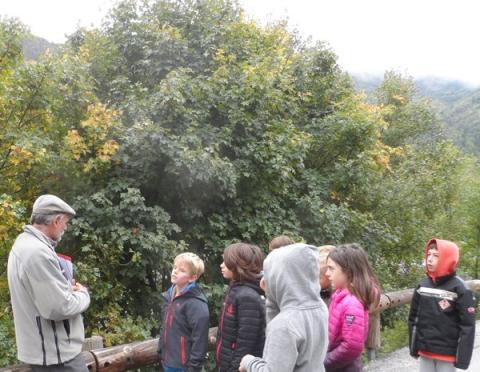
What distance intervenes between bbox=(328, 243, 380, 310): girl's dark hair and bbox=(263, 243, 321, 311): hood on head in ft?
3.28

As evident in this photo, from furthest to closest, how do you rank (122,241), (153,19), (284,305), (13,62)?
1. (153,19)
2. (13,62)
3. (122,241)
4. (284,305)

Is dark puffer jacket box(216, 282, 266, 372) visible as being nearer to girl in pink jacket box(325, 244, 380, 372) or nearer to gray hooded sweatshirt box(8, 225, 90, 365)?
girl in pink jacket box(325, 244, 380, 372)

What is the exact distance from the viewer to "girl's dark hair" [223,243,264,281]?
3.55 m

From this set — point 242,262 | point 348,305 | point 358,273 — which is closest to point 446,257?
point 358,273

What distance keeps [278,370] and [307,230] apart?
6.43m

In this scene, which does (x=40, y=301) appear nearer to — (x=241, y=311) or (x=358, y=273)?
(x=241, y=311)

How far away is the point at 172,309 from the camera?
12.4ft

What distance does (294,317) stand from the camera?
2322mm

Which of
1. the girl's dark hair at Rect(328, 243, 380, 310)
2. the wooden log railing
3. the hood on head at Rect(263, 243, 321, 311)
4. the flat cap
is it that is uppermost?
the flat cap

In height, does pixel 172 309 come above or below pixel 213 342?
above

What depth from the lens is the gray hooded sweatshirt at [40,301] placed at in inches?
108

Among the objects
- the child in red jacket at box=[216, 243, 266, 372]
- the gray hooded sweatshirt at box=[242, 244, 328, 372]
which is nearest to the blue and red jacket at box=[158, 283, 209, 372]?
the child in red jacket at box=[216, 243, 266, 372]

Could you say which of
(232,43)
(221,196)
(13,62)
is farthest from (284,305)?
(232,43)

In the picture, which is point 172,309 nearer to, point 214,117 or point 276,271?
point 276,271
